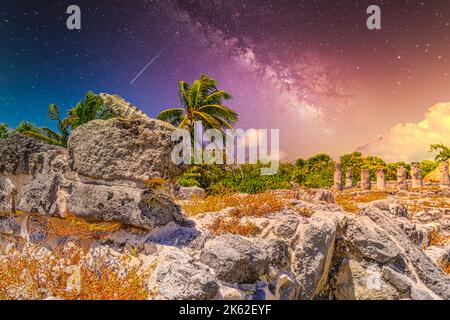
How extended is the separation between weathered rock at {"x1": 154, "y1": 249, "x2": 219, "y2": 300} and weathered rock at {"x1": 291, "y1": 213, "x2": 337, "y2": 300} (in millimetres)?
1385

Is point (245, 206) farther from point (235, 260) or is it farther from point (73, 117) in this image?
point (73, 117)

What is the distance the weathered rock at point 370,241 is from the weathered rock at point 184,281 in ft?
7.76

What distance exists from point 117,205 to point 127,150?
2.29 ft

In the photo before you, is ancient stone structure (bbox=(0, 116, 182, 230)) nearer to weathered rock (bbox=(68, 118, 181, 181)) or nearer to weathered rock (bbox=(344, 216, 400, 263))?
weathered rock (bbox=(68, 118, 181, 181))

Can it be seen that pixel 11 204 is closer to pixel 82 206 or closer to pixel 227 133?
pixel 82 206

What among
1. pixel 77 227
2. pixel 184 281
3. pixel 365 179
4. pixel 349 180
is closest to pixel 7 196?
pixel 77 227

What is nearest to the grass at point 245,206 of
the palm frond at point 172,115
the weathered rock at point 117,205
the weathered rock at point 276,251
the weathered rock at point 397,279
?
the weathered rock at point 276,251

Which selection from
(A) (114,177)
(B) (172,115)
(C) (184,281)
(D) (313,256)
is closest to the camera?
(C) (184,281)

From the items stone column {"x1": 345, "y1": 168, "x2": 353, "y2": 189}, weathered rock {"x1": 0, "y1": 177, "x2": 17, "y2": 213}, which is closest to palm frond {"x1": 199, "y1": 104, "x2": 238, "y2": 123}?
weathered rock {"x1": 0, "y1": 177, "x2": 17, "y2": 213}

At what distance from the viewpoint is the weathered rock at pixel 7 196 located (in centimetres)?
481

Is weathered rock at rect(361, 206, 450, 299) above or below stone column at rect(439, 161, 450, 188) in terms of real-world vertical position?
below

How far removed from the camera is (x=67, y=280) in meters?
3.55

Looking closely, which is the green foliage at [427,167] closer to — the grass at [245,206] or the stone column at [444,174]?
the stone column at [444,174]

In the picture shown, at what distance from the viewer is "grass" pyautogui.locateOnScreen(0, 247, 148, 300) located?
123 inches
